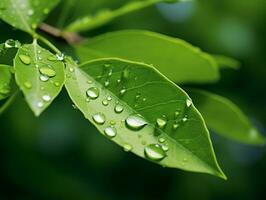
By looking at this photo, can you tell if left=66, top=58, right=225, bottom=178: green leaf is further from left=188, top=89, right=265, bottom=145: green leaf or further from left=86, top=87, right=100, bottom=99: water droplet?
left=188, top=89, right=265, bottom=145: green leaf

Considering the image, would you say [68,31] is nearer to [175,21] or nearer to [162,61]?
[162,61]

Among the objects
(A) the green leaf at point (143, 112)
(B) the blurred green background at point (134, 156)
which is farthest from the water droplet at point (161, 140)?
(B) the blurred green background at point (134, 156)

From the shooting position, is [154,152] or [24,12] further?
[24,12]

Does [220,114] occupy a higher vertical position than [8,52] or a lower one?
higher

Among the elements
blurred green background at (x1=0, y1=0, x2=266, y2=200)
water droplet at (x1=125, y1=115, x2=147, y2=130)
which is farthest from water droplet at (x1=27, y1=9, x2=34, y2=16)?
blurred green background at (x1=0, y1=0, x2=266, y2=200)

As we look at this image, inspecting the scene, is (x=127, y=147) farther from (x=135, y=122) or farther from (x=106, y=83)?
(x=106, y=83)

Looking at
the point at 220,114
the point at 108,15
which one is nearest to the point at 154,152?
the point at 108,15

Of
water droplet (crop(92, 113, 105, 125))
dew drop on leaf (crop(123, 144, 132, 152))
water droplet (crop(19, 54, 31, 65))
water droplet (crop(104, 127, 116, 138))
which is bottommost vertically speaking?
dew drop on leaf (crop(123, 144, 132, 152))
